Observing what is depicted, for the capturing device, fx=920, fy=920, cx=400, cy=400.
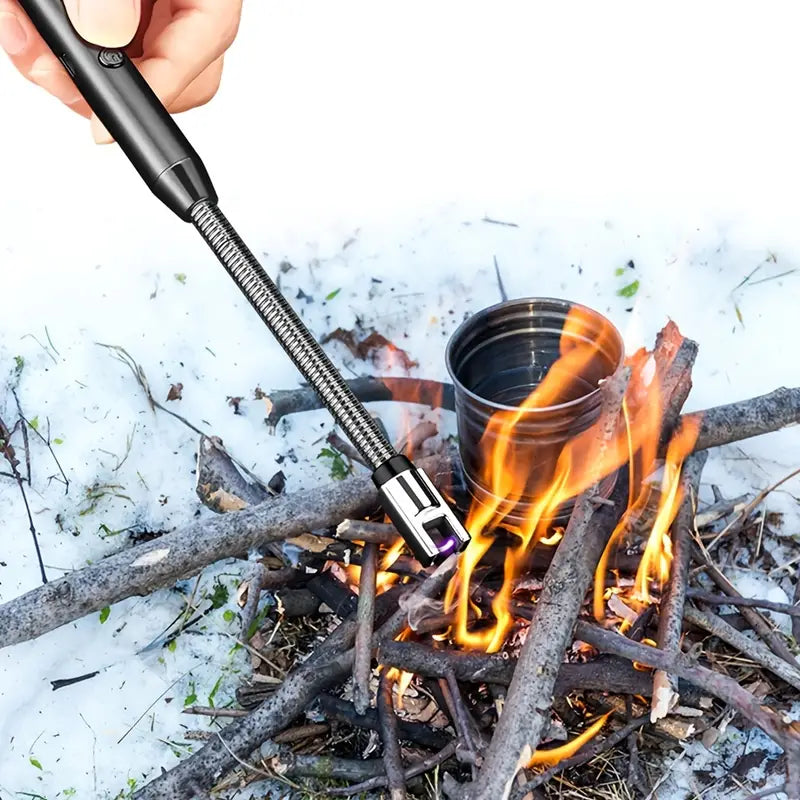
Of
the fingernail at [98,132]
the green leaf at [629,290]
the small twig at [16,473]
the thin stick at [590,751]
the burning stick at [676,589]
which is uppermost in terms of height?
the fingernail at [98,132]

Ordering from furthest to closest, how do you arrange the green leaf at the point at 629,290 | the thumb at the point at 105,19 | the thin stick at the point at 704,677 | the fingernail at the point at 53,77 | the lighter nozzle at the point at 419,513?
the green leaf at the point at 629,290
the fingernail at the point at 53,77
the thin stick at the point at 704,677
the thumb at the point at 105,19
the lighter nozzle at the point at 419,513

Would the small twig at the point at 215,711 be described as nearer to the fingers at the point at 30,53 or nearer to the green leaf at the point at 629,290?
the fingers at the point at 30,53

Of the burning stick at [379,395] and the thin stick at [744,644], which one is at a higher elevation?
the burning stick at [379,395]

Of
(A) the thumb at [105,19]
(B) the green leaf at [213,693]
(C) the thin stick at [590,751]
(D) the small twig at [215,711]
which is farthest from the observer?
(B) the green leaf at [213,693]

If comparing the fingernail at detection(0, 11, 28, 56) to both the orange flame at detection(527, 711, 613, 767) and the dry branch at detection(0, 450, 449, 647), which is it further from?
the orange flame at detection(527, 711, 613, 767)

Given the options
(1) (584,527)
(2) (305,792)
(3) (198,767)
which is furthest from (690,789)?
(3) (198,767)

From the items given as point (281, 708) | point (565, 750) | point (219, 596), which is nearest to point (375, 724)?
point (281, 708)

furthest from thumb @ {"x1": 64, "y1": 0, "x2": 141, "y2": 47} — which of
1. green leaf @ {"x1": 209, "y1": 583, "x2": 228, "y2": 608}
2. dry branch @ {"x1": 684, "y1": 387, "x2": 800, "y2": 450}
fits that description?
dry branch @ {"x1": 684, "y1": 387, "x2": 800, "y2": 450}

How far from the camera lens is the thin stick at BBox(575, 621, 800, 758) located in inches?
94.2

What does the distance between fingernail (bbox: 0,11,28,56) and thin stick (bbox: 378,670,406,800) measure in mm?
2205

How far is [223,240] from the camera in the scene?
2.18m

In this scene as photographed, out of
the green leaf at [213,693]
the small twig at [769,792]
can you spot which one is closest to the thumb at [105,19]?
the green leaf at [213,693]

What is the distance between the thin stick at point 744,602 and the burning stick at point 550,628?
414 millimetres

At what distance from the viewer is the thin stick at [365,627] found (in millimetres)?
2932
